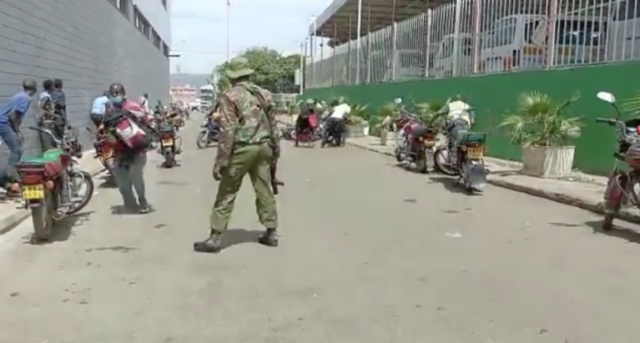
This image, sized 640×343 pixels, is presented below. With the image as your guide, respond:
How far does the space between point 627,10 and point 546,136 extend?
8.40 feet

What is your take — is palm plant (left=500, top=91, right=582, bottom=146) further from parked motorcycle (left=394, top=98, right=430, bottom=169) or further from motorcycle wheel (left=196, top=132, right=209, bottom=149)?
motorcycle wheel (left=196, top=132, right=209, bottom=149)

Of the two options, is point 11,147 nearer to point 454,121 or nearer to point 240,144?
point 240,144

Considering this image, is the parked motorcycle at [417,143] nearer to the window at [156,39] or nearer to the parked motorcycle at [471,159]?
the parked motorcycle at [471,159]

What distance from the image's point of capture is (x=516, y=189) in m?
12.0

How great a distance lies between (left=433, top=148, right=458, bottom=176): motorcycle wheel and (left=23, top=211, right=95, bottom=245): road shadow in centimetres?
676

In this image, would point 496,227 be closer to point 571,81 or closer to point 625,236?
point 625,236

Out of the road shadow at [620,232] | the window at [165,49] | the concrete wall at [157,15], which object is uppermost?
the concrete wall at [157,15]

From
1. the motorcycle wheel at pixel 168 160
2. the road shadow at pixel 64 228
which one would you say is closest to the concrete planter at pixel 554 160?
the motorcycle wheel at pixel 168 160

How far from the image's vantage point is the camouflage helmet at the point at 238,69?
7008mm

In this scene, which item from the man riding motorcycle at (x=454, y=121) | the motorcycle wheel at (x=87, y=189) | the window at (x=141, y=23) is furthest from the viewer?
the window at (x=141, y=23)

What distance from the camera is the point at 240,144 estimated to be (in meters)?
6.86

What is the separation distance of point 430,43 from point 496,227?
15.1 metres

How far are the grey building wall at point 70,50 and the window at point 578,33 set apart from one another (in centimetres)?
1012

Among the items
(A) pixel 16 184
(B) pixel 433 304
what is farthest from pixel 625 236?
(A) pixel 16 184
